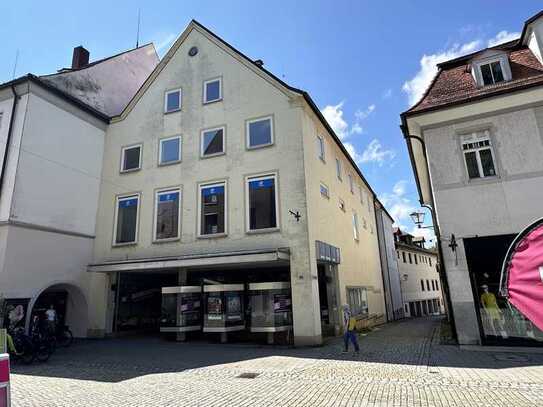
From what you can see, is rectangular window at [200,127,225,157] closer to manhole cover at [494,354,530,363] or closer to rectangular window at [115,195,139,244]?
rectangular window at [115,195,139,244]

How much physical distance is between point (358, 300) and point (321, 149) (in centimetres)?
904

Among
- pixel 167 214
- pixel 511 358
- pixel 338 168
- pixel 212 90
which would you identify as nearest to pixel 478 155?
pixel 511 358

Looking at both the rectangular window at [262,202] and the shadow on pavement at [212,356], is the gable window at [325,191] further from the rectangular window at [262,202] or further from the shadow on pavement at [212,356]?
the shadow on pavement at [212,356]

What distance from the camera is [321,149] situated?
19438mm

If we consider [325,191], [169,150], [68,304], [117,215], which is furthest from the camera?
[117,215]

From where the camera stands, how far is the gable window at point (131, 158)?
20.0 metres

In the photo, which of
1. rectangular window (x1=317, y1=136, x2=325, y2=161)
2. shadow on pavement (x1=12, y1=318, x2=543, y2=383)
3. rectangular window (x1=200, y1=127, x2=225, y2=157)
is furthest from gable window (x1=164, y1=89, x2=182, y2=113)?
shadow on pavement (x1=12, y1=318, x2=543, y2=383)

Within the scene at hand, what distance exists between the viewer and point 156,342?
637 inches

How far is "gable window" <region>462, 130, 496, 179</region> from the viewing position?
12.5m

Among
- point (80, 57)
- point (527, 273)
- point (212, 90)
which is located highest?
point (80, 57)

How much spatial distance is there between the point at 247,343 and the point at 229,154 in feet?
28.6

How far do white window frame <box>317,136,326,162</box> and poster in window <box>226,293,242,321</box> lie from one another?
27.2 feet

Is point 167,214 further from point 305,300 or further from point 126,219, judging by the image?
point 305,300

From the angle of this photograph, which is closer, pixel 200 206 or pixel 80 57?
pixel 200 206
